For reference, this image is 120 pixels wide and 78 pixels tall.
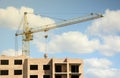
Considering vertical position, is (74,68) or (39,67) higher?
(39,67)

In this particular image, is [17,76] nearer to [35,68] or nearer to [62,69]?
[35,68]

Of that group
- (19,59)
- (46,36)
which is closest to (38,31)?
(46,36)

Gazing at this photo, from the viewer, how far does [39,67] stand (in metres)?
116

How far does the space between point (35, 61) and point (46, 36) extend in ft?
108

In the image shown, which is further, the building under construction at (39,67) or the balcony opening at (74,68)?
the balcony opening at (74,68)

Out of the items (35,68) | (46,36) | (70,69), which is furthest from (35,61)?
(46,36)

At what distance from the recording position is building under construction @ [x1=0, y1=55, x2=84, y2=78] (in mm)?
114375

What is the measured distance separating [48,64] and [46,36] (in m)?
32.7

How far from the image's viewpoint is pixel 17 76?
11575 cm

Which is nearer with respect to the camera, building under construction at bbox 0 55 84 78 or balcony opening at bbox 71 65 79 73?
building under construction at bbox 0 55 84 78

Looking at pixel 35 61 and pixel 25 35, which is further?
pixel 25 35

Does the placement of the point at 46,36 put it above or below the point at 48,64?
above

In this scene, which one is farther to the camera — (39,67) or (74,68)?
(74,68)

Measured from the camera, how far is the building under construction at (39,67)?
4503 inches
